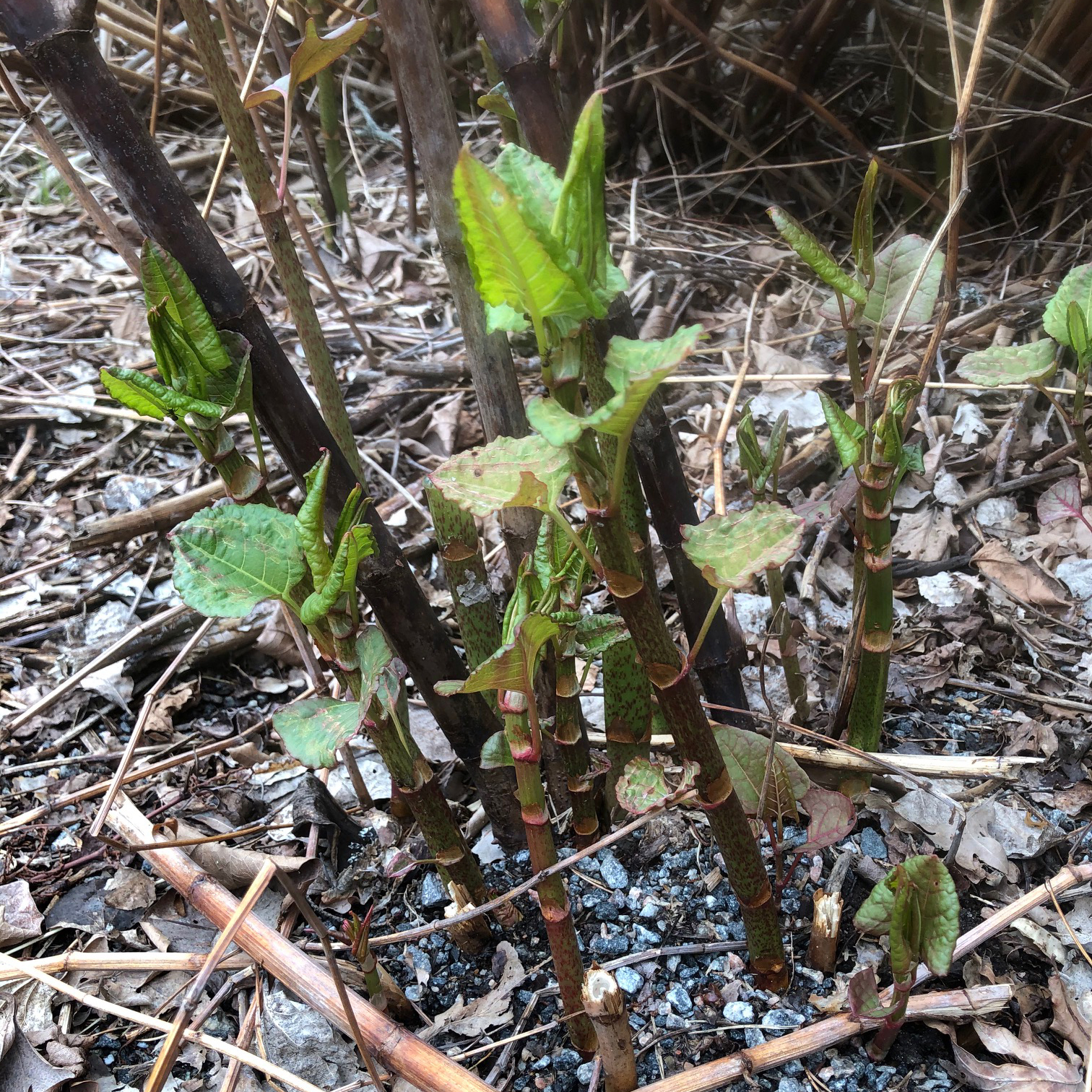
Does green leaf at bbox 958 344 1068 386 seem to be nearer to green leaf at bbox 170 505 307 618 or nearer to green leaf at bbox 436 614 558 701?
green leaf at bbox 436 614 558 701

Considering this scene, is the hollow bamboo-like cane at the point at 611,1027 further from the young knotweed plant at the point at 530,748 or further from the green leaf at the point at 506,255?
the green leaf at the point at 506,255

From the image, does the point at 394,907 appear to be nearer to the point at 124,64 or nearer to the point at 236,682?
the point at 236,682

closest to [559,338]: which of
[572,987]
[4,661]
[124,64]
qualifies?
[572,987]

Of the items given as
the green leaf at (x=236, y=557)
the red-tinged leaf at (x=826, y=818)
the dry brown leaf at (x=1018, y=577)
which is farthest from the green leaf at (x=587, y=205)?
the dry brown leaf at (x=1018, y=577)

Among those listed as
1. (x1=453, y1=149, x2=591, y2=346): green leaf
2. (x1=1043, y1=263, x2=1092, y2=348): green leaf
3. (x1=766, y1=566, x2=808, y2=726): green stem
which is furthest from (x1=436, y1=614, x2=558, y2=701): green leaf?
(x1=1043, y1=263, x2=1092, y2=348): green leaf

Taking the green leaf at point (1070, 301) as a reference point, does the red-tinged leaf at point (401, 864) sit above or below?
below

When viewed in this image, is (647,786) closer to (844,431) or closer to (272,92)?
(844,431)
